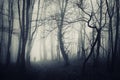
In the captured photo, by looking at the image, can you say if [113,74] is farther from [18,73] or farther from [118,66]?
[18,73]

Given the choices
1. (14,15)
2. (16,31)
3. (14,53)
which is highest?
(14,15)

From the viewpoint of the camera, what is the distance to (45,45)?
52.1 meters

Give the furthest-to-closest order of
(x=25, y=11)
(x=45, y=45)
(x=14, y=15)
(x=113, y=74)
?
1. (x=45, y=45)
2. (x=14, y=15)
3. (x=25, y=11)
4. (x=113, y=74)

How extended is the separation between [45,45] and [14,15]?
16683mm

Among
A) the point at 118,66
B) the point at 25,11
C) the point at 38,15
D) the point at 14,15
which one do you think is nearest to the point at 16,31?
the point at 14,15

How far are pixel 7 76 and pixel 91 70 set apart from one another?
349 inches

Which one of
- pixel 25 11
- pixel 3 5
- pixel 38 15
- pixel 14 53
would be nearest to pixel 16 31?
pixel 3 5

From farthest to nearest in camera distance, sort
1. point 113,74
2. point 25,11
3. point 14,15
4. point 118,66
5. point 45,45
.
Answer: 1. point 45,45
2. point 14,15
3. point 25,11
4. point 118,66
5. point 113,74

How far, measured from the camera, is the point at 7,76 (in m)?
19.5

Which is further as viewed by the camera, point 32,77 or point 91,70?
point 91,70

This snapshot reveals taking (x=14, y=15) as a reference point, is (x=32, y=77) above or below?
below

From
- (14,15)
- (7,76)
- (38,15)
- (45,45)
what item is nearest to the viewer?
(7,76)

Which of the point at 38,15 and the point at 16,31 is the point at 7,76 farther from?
the point at 16,31

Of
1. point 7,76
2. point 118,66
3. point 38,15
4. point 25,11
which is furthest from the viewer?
point 38,15
